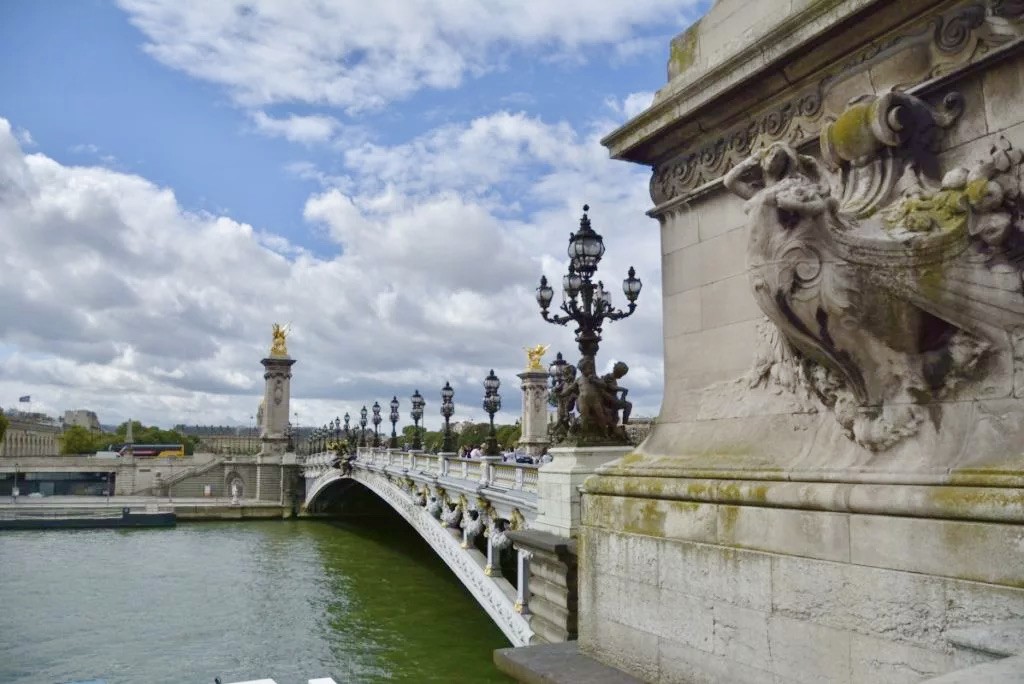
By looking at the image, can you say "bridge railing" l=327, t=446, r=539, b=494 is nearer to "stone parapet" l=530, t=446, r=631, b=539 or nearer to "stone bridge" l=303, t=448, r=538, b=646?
"stone bridge" l=303, t=448, r=538, b=646

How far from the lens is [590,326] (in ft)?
32.8

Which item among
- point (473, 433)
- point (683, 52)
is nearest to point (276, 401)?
point (473, 433)

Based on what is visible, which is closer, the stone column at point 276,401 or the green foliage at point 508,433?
the green foliage at point 508,433

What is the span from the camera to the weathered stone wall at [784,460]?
3223 mm

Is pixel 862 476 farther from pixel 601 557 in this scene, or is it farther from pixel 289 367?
pixel 289 367

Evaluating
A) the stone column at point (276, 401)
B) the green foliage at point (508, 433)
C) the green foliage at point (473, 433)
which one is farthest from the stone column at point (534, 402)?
the stone column at point (276, 401)

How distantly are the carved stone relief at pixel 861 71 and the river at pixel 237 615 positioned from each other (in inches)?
524

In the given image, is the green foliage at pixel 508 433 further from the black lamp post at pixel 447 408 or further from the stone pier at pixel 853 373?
the stone pier at pixel 853 373

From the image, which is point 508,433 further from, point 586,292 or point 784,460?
point 784,460

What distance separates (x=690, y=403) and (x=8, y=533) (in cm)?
4701

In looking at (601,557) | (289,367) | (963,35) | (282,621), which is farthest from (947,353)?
(289,367)

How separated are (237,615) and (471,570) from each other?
26.3ft

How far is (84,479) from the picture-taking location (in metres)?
77.6

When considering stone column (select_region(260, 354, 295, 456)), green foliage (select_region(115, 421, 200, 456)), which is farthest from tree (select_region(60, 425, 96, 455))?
stone column (select_region(260, 354, 295, 456))
